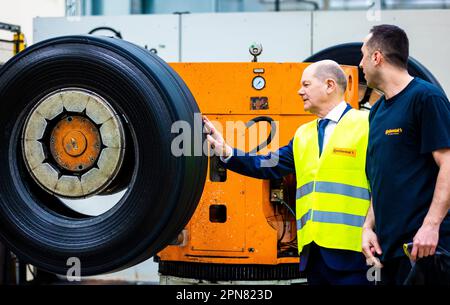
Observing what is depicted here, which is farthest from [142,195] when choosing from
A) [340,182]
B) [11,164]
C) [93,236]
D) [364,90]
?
[364,90]

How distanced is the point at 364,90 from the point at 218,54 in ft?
6.98

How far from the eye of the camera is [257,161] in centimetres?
426

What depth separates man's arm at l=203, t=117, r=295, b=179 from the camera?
4.14 meters

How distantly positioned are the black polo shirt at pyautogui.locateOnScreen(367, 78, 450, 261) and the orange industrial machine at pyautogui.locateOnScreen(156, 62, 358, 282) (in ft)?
3.97

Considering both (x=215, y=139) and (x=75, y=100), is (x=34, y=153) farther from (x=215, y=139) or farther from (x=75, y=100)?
(x=215, y=139)

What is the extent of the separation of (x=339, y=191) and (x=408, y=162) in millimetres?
585

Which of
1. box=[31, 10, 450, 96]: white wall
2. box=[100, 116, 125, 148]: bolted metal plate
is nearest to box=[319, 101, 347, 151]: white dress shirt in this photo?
box=[100, 116, 125, 148]: bolted metal plate

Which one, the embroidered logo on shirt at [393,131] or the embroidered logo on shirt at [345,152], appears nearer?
the embroidered logo on shirt at [393,131]

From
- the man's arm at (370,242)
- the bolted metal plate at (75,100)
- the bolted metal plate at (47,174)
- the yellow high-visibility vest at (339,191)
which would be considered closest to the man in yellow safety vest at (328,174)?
the yellow high-visibility vest at (339,191)

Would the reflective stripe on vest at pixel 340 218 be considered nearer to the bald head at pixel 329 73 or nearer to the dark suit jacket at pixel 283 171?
the dark suit jacket at pixel 283 171

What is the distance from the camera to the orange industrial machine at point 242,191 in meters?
4.72

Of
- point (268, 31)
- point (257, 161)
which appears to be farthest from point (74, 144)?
point (268, 31)

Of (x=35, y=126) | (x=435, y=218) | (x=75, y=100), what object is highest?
(x=75, y=100)

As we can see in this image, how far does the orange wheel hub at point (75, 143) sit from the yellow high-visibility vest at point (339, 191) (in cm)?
100
